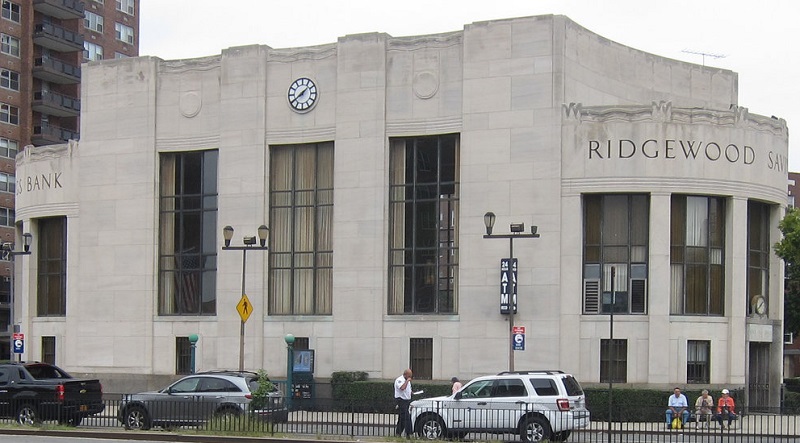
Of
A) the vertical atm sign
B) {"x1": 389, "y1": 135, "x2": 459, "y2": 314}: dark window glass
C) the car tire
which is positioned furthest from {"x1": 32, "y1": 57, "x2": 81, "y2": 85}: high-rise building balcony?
the car tire

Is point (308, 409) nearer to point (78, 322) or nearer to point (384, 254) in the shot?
point (384, 254)

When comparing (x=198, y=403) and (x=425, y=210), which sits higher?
(x=425, y=210)

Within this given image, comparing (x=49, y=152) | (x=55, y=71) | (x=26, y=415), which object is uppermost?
(x=55, y=71)

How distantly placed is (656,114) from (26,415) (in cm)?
2295

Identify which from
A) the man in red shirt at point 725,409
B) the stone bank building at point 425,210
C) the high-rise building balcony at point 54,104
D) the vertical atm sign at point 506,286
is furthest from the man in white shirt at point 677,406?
the high-rise building balcony at point 54,104

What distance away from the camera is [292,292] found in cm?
4650

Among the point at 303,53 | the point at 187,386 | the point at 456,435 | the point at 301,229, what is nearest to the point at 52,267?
the point at 301,229

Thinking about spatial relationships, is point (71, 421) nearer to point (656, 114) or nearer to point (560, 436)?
point (560, 436)

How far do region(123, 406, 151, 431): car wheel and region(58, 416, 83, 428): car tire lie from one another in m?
1.84

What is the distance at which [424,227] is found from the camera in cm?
4475

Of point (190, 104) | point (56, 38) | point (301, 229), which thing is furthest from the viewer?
point (56, 38)

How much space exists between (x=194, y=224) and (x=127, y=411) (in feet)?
55.3

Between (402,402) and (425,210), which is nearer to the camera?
(402,402)

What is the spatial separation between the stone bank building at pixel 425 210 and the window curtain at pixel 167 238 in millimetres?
92
